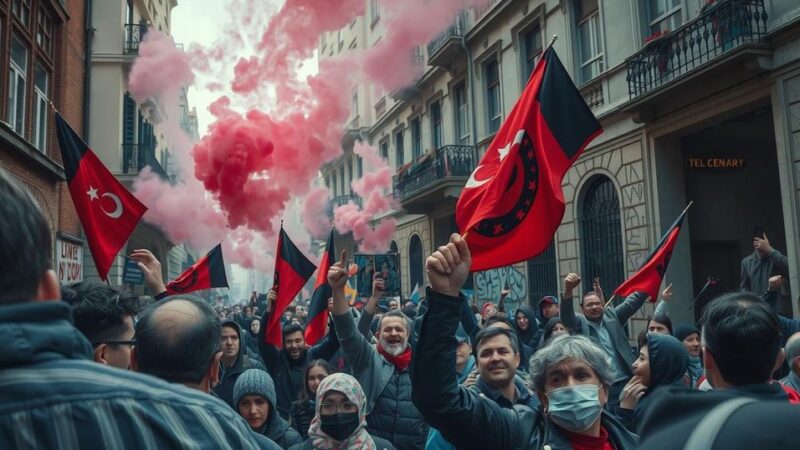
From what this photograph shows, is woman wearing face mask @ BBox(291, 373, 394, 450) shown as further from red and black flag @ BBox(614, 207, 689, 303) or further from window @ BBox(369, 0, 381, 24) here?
window @ BBox(369, 0, 381, 24)

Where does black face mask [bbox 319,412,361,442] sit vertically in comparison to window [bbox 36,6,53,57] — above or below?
below

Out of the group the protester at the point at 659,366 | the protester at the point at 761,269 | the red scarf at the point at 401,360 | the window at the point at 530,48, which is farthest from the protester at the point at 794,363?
the window at the point at 530,48

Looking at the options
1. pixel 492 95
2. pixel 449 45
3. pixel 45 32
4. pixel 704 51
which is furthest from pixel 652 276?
pixel 449 45

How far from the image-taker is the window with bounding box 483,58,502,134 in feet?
58.7

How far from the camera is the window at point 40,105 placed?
1240cm

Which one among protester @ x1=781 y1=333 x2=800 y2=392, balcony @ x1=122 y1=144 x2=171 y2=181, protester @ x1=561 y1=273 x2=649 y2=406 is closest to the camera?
protester @ x1=781 y1=333 x2=800 y2=392

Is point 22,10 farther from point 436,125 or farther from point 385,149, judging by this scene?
point 385,149

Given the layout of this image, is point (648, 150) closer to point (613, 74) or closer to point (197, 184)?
point (613, 74)

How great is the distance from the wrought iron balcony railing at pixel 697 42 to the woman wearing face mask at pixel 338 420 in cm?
809

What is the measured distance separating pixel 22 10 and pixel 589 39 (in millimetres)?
11065

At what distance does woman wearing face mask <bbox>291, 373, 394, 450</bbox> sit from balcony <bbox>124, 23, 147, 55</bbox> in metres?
17.8

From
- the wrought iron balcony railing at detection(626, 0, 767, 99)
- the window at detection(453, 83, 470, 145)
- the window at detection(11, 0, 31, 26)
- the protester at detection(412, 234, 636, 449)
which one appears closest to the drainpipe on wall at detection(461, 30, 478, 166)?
the window at detection(453, 83, 470, 145)

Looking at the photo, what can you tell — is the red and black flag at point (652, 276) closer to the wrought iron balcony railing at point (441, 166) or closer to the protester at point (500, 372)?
the protester at point (500, 372)

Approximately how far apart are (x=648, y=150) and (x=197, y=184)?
16.3 meters
